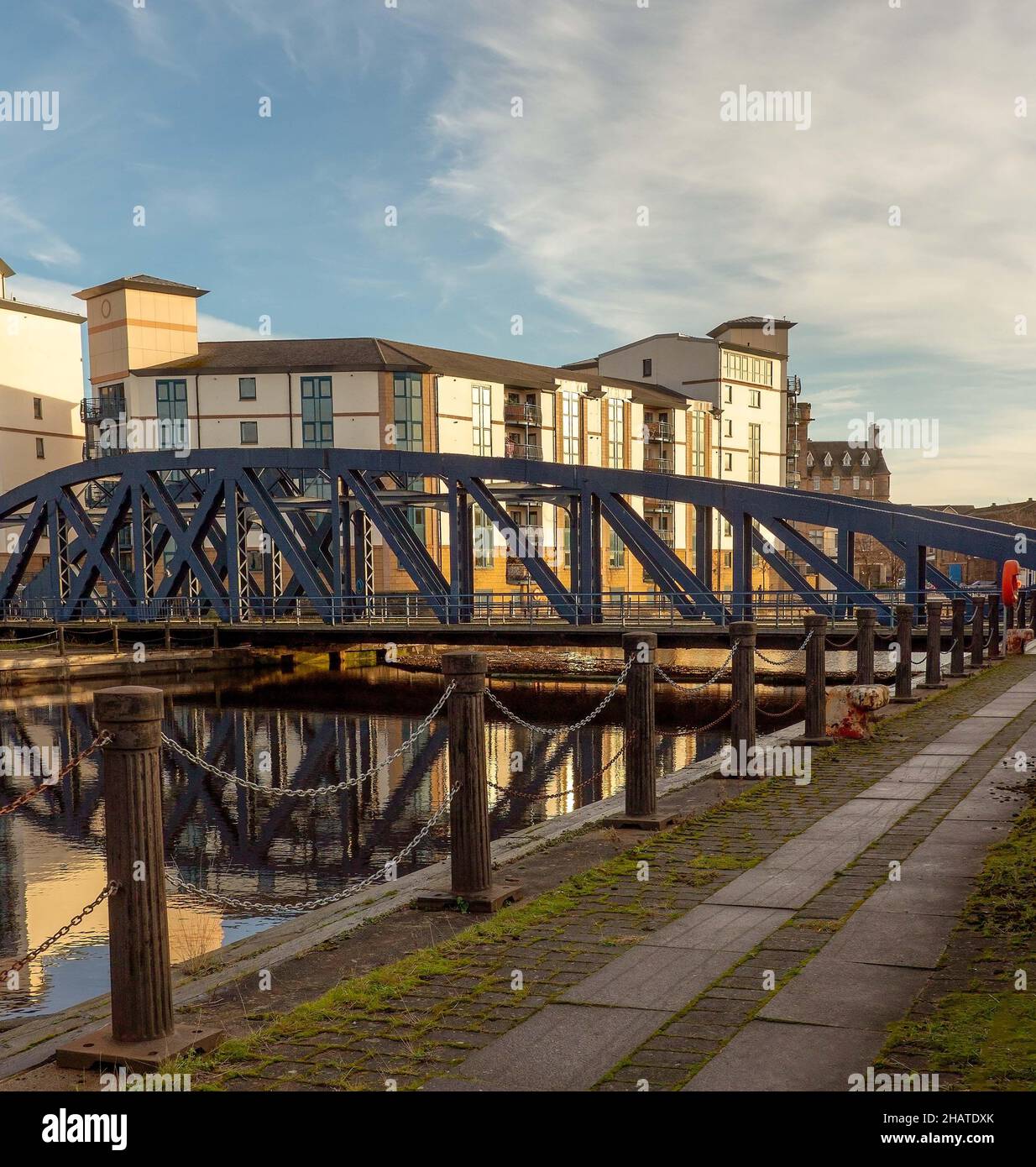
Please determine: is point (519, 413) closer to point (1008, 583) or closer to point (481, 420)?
point (481, 420)

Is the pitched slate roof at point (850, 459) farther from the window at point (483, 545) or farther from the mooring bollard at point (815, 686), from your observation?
the mooring bollard at point (815, 686)

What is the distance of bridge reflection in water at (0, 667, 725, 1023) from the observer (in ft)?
33.0

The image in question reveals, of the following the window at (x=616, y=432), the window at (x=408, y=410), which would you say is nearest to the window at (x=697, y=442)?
the window at (x=616, y=432)

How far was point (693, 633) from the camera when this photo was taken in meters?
28.3

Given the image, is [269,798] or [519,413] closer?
[269,798]

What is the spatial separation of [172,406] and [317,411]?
25.1 feet

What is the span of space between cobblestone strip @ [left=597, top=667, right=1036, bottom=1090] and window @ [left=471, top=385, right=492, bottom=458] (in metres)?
54.6

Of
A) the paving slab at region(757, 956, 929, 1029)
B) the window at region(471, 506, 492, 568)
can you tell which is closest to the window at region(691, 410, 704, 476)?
the window at region(471, 506, 492, 568)

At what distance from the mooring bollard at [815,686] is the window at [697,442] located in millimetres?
63698

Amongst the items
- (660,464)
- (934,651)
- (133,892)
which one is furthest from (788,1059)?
(660,464)

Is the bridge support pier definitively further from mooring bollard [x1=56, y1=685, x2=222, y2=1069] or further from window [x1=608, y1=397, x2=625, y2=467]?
window [x1=608, y1=397, x2=625, y2=467]

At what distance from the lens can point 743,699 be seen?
11.8 m
